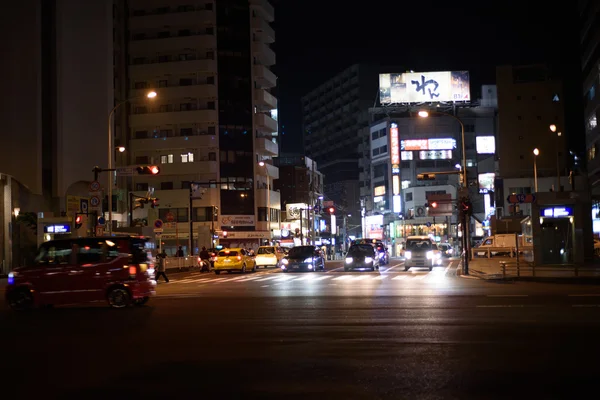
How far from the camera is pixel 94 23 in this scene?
192 ft

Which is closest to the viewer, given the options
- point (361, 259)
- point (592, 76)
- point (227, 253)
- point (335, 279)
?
point (335, 279)

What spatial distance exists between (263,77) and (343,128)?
72516 millimetres

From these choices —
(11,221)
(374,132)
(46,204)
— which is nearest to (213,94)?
(46,204)

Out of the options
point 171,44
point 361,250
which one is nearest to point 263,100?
point 171,44

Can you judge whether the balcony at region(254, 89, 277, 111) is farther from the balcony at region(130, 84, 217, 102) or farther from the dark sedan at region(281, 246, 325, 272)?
the dark sedan at region(281, 246, 325, 272)

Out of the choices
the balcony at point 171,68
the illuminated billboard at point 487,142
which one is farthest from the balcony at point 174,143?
the illuminated billboard at point 487,142

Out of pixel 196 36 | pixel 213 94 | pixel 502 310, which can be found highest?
pixel 196 36

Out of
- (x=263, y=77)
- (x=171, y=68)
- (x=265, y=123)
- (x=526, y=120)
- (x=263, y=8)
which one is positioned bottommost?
(x=265, y=123)

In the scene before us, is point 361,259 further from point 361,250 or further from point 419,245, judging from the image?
point 419,245

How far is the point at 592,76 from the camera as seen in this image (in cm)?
6606

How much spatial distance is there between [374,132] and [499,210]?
4025 cm

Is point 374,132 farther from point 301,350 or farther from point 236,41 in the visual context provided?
point 301,350

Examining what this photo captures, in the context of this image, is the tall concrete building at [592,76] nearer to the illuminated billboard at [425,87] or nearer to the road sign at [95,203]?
the illuminated billboard at [425,87]

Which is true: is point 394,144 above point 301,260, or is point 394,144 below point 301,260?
above
